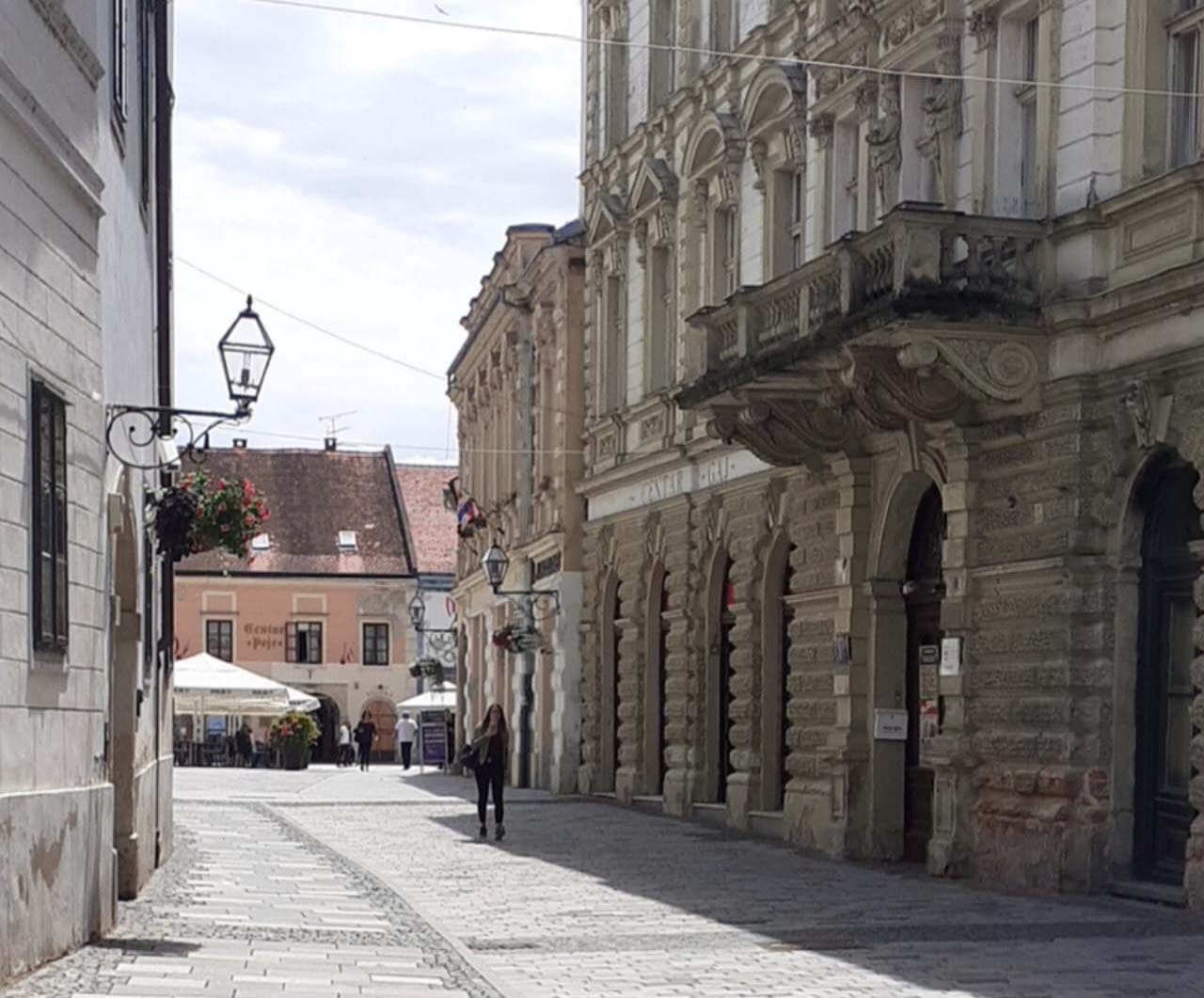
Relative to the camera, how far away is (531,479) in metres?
44.7

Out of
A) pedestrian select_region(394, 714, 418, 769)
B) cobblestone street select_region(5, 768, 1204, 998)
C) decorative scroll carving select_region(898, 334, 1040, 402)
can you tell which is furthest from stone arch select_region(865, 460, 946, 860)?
pedestrian select_region(394, 714, 418, 769)

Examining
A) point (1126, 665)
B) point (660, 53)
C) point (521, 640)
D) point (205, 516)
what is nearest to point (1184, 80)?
point (1126, 665)

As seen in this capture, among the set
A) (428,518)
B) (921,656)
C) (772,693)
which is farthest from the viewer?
(428,518)

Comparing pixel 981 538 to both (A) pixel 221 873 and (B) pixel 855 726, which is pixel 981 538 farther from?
(A) pixel 221 873

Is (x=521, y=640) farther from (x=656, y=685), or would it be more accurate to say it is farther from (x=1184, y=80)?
(x=1184, y=80)

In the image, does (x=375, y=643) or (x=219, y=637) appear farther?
(x=375, y=643)

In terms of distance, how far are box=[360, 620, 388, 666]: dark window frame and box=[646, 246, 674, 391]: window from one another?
46.7 meters

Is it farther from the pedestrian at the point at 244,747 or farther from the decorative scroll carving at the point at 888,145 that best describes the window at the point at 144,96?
the pedestrian at the point at 244,747

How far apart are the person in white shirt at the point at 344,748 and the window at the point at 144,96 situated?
5000 centimetres

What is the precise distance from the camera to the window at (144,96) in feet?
61.7

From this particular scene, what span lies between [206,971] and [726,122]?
1767 cm

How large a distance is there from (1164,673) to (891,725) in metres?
5.44

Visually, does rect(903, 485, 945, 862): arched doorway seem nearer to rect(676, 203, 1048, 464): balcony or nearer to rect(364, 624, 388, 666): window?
rect(676, 203, 1048, 464): balcony

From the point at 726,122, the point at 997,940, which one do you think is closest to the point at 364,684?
the point at 726,122
